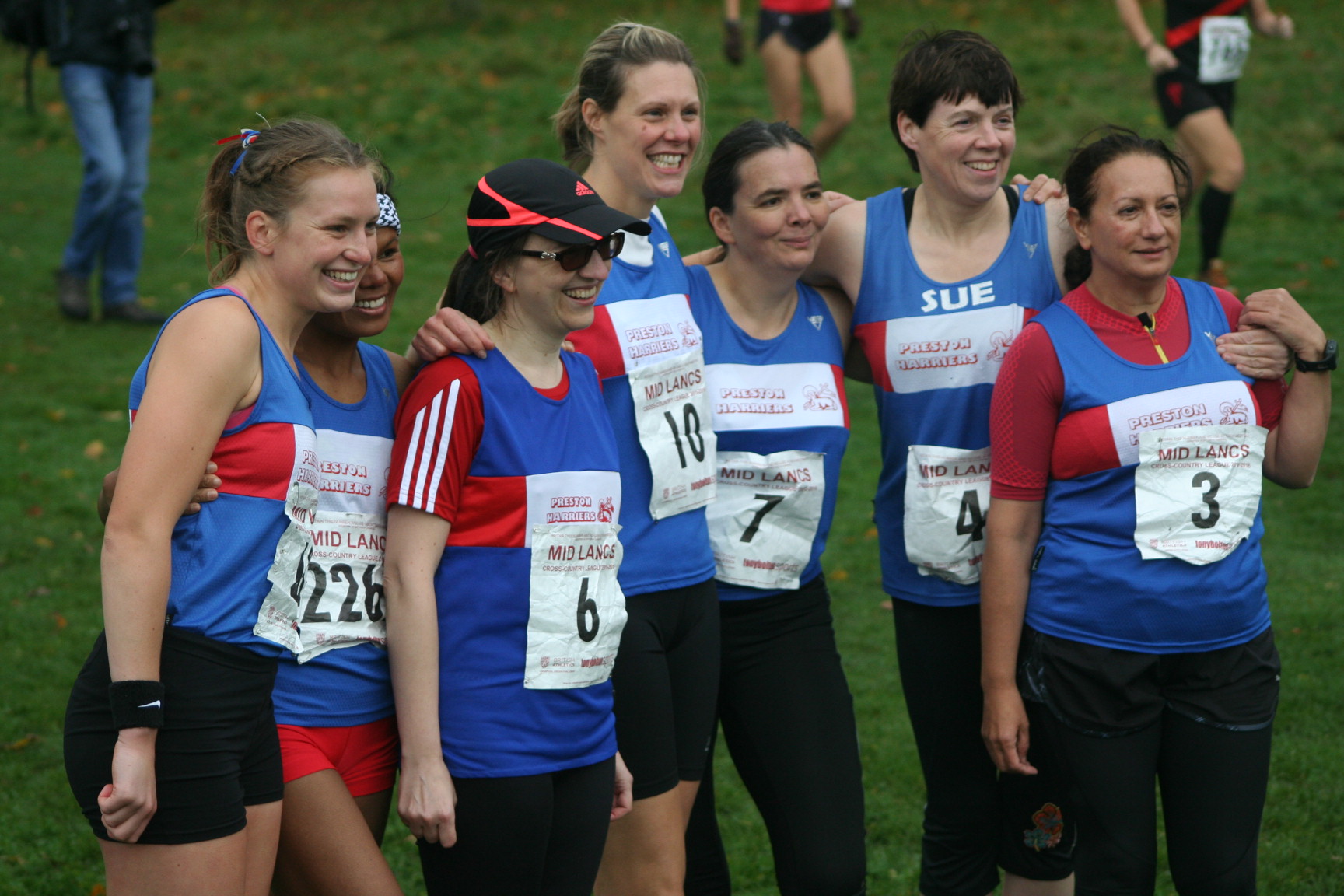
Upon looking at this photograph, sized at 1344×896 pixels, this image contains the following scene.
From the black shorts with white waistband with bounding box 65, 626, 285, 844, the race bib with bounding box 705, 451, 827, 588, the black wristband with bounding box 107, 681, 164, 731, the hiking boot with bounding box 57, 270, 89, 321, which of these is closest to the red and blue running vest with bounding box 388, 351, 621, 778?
the black shorts with white waistband with bounding box 65, 626, 285, 844

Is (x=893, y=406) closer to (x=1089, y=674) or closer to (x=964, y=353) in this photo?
(x=964, y=353)

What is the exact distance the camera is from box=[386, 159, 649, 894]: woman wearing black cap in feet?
8.77

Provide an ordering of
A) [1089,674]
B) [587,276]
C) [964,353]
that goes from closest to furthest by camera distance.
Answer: [587,276] < [1089,674] < [964,353]

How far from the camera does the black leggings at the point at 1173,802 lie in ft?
9.89

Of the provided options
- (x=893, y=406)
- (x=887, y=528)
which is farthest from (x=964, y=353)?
(x=887, y=528)

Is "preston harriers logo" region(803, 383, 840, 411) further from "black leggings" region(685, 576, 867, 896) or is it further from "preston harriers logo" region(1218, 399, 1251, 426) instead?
"preston harriers logo" region(1218, 399, 1251, 426)

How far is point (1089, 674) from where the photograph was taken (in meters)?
3.06

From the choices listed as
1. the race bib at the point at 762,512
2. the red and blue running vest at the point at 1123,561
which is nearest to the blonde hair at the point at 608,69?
the race bib at the point at 762,512

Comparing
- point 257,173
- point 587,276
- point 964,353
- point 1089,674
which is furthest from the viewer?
point 964,353

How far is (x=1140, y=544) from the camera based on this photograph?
3.02m

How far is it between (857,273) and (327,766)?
1796 millimetres

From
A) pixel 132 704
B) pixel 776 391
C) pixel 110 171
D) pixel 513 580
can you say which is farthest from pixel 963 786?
pixel 110 171

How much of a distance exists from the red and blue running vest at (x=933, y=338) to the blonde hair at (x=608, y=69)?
2.27 ft

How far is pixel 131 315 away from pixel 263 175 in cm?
713
